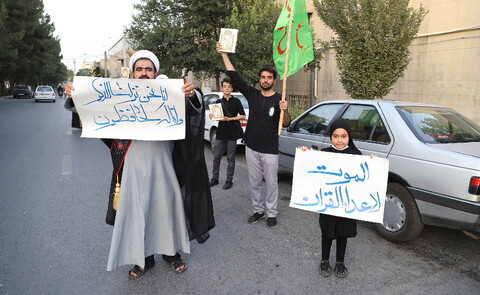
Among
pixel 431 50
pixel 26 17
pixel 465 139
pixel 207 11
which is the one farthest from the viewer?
pixel 26 17

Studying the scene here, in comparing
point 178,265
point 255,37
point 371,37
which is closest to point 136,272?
point 178,265

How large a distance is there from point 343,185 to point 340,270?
746 mm

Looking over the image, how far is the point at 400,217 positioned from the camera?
3.84 meters

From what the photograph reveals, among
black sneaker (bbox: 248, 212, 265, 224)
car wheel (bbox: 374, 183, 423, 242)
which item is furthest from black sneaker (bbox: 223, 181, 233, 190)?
car wheel (bbox: 374, 183, 423, 242)

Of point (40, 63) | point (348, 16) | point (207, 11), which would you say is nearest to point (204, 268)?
point (348, 16)

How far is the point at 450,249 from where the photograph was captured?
152 inches

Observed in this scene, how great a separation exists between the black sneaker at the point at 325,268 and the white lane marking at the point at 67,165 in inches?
212

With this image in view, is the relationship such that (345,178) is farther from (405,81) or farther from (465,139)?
(405,81)

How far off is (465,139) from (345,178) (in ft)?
5.78

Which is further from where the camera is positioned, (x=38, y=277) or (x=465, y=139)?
(x=465, y=139)

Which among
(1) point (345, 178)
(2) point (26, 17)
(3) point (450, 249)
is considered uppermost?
(2) point (26, 17)

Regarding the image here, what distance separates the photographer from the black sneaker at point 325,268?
3.19 meters

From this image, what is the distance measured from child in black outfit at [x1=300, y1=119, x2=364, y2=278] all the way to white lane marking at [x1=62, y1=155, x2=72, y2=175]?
17.7 ft

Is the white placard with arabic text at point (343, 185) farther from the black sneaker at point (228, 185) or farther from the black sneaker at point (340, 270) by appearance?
the black sneaker at point (228, 185)
